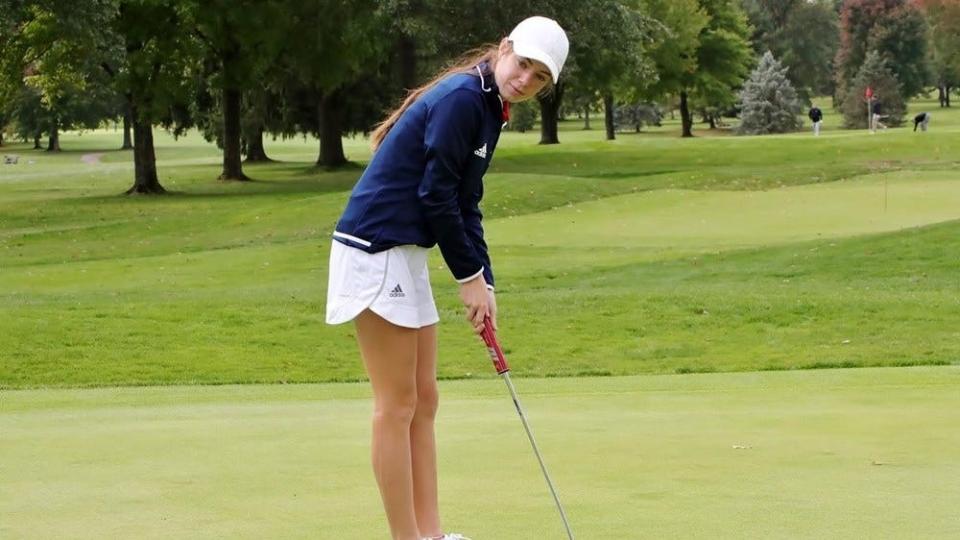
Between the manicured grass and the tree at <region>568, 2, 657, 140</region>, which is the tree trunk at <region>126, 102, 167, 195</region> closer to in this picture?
the manicured grass

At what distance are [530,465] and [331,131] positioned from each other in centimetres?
4521

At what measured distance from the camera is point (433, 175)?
4699 mm

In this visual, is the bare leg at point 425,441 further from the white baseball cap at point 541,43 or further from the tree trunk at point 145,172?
the tree trunk at point 145,172

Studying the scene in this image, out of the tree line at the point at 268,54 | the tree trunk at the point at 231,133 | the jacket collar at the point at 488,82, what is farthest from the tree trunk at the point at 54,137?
the jacket collar at the point at 488,82

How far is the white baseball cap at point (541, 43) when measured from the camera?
4766mm

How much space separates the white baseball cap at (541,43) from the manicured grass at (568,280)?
26.8 feet

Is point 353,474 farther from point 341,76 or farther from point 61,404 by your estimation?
point 341,76

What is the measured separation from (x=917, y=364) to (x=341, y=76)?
1204 inches

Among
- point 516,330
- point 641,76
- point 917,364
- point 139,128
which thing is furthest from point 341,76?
point 917,364

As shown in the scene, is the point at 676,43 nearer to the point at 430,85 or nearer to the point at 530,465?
the point at 530,465

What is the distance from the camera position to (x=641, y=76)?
46688 millimetres

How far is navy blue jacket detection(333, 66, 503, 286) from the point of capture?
15.5ft

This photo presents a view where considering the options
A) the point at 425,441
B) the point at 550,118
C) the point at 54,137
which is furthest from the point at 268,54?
the point at 54,137

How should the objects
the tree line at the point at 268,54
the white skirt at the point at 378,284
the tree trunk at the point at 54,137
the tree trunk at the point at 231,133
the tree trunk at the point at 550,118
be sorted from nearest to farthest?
the white skirt at the point at 378,284 < the tree line at the point at 268,54 < the tree trunk at the point at 231,133 < the tree trunk at the point at 550,118 < the tree trunk at the point at 54,137
